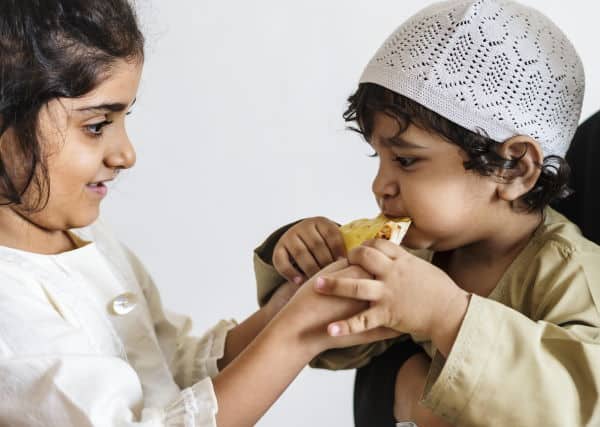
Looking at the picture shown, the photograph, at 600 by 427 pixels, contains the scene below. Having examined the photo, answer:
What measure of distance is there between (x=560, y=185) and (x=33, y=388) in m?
0.63

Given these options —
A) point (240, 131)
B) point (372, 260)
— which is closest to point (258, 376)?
point (372, 260)

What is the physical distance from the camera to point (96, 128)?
0.94 metres

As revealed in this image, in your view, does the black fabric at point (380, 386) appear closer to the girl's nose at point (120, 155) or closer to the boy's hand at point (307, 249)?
the boy's hand at point (307, 249)

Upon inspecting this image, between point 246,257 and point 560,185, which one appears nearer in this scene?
point 560,185

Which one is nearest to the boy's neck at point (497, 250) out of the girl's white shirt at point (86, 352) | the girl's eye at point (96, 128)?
the girl's white shirt at point (86, 352)

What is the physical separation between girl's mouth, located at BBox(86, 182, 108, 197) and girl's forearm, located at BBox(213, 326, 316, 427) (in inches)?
10.0

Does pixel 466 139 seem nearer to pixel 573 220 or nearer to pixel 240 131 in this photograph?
pixel 573 220

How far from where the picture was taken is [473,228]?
3.33 feet

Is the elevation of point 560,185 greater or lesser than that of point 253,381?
greater

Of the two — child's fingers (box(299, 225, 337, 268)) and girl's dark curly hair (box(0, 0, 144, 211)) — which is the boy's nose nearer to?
child's fingers (box(299, 225, 337, 268))

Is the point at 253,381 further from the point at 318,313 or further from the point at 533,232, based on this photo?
the point at 533,232

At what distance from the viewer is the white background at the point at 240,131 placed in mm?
1665

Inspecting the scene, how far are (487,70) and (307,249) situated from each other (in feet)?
1.02

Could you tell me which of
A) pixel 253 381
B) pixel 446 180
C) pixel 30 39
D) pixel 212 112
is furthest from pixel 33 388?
pixel 212 112
